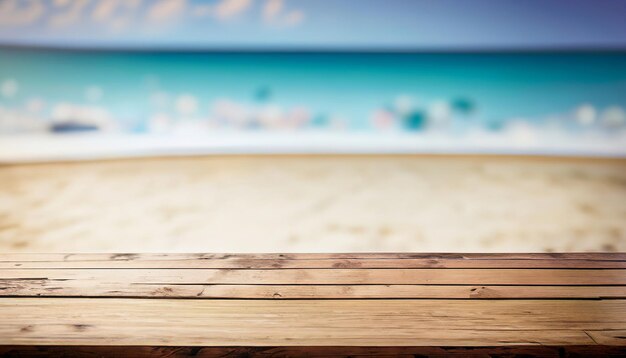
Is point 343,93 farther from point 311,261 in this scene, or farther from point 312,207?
point 311,261

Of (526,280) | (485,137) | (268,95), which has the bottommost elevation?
(526,280)

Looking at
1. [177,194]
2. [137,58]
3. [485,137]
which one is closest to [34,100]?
[137,58]

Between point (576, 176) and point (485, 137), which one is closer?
point (576, 176)

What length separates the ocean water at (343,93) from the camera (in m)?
6.81

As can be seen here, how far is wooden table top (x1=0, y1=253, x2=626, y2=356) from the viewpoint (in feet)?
2.39

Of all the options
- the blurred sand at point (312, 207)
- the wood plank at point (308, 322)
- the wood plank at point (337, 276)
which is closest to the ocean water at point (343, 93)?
the blurred sand at point (312, 207)

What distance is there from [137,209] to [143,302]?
95.0 inches

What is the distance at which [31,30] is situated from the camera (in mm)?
5965

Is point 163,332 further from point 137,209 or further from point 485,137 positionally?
point 485,137

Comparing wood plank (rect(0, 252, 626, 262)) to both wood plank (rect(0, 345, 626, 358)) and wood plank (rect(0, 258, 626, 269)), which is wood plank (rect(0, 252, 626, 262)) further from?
wood plank (rect(0, 345, 626, 358))

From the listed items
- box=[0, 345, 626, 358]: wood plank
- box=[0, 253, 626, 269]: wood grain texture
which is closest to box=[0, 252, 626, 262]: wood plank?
box=[0, 253, 626, 269]: wood grain texture

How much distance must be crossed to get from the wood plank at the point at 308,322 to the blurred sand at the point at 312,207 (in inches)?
55.6

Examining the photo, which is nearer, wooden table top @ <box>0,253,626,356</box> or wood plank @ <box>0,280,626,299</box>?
wooden table top @ <box>0,253,626,356</box>

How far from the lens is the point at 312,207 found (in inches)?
125
